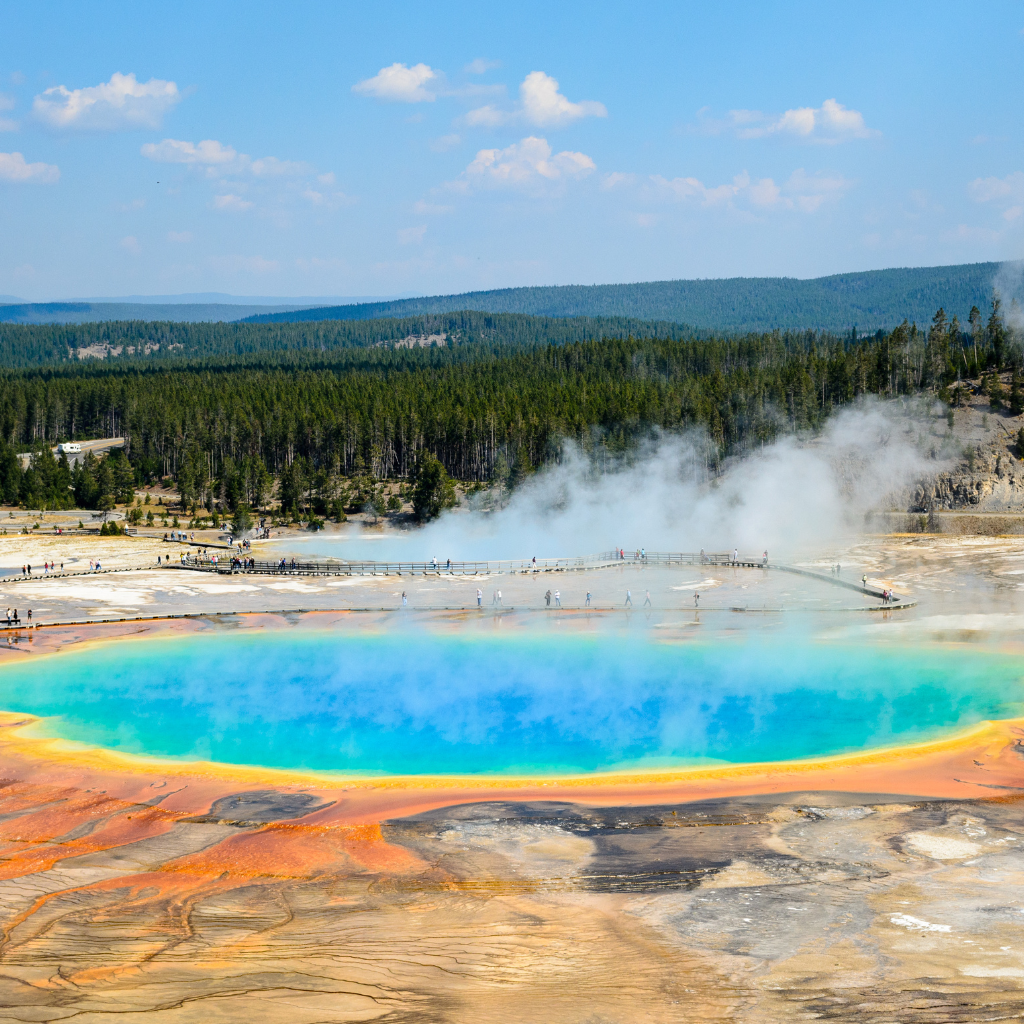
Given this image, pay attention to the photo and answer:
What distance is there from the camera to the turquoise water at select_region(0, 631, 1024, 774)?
85.6 ft

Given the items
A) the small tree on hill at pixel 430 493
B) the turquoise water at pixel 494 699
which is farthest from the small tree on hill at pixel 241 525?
the turquoise water at pixel 494 699

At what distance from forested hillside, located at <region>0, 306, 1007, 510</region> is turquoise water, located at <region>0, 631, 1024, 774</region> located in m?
37.5

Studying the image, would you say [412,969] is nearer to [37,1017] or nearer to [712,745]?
[37,1017]

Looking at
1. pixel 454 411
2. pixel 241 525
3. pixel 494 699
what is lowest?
pixel 494 699

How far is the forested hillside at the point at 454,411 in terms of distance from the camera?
76812 millimetres

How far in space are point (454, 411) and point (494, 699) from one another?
58.3 metres

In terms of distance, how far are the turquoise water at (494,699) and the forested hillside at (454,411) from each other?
3755 cm

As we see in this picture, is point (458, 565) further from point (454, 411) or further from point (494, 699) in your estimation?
point (454, 411)

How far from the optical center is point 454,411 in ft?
286

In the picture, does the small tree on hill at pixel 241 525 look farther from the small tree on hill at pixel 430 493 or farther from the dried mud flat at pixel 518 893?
the dried mud flat at pixel 518 893

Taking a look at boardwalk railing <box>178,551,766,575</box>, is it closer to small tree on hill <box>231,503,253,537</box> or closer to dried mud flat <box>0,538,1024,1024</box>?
small tree on hill <box>231,503,253,537</box>

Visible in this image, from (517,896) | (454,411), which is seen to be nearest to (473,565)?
(517,896)

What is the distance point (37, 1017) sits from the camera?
43.4 feet

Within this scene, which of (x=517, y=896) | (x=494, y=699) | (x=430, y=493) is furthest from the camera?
(x=430, y=493)
